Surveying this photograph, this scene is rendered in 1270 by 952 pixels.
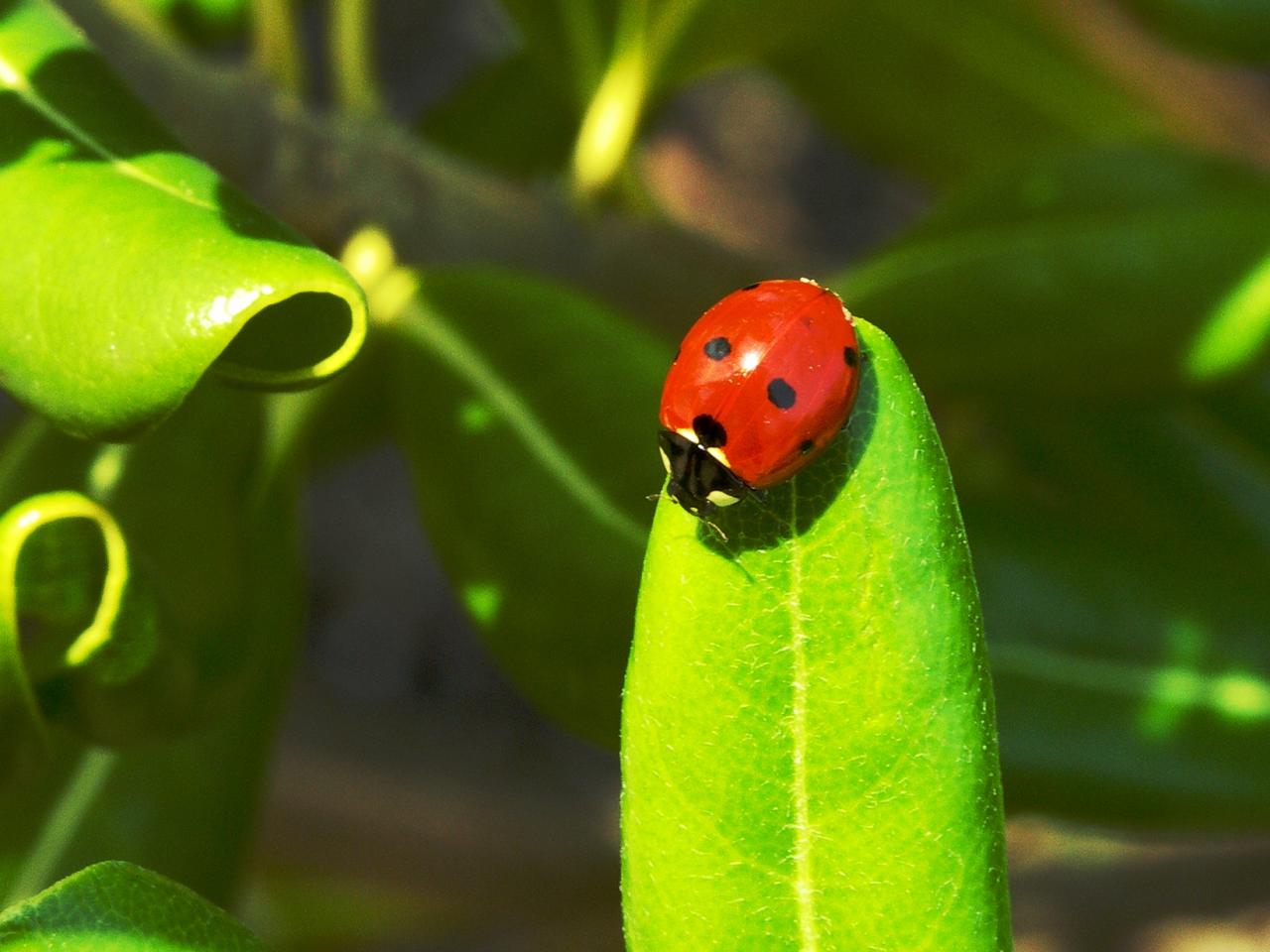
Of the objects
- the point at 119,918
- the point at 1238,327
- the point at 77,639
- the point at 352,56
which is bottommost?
the point at 119,918

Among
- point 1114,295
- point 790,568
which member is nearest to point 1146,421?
point 1114,295

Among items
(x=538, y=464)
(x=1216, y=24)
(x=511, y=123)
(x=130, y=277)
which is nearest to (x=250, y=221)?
(x=130, y=277)

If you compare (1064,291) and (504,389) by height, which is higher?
(1064,291)

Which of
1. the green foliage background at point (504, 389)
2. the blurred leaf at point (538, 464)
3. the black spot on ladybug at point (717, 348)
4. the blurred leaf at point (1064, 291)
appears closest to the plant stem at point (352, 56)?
the green foliage background at point (504, 389)

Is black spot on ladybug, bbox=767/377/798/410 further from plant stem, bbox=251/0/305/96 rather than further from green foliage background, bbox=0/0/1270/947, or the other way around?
plant stem, bbox=251/0/305/96

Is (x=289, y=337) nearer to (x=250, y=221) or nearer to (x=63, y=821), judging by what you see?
(x=250, y=221)

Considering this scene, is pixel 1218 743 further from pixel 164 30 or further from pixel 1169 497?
pixel 164 30

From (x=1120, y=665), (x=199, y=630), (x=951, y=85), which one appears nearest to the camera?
(x=199, y=630)
